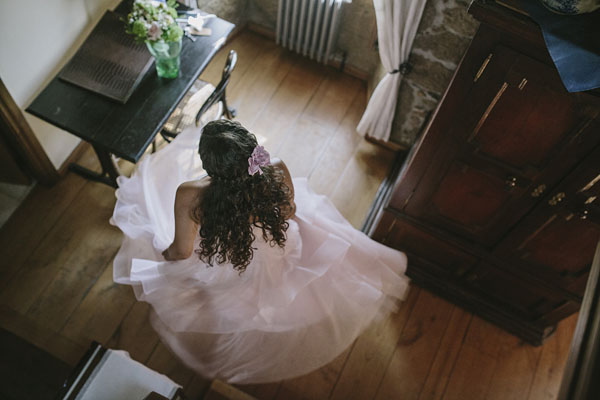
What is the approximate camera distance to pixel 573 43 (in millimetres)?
1185

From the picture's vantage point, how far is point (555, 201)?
171cm

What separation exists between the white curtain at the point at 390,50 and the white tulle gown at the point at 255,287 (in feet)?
3.26

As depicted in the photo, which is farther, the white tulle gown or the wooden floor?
the wooden floor

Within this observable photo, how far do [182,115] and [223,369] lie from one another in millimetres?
1505

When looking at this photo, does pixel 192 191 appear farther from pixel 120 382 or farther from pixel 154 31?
pixel 154 31

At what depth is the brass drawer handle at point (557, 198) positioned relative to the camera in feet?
5.48

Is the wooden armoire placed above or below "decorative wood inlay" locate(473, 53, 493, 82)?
below

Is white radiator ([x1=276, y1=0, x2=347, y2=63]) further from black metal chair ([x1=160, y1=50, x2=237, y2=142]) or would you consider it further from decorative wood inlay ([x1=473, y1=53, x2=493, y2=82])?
decorative wood inlay ([x1=473, y1=53, x2=493, y2=82])

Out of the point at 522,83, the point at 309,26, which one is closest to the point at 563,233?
the point at 522,83

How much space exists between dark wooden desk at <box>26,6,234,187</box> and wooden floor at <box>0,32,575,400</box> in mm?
674

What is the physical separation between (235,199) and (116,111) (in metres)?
1.12

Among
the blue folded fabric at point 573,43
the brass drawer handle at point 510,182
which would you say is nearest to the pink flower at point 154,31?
the blue folded fabric at point 573,43

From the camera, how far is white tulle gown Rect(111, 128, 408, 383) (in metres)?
1.83

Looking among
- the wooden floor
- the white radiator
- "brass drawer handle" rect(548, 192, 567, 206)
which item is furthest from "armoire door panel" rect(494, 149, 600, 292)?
the white radiator
